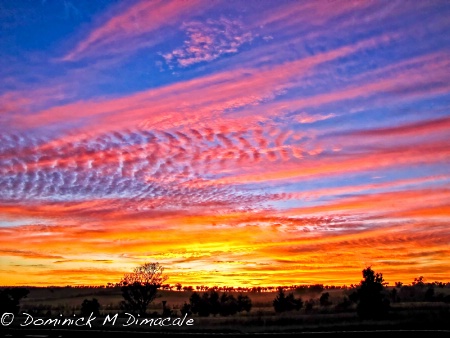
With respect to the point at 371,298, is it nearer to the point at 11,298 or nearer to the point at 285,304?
the point at 285,304

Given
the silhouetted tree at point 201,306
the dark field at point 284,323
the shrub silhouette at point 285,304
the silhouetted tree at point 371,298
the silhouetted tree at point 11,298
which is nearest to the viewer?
the dark field at point 284,323

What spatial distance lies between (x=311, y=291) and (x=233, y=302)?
10100cm

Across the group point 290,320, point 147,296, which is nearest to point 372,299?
point 290,320

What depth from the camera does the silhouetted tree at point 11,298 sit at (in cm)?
5404

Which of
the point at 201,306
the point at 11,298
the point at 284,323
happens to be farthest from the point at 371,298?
the point at 11,298

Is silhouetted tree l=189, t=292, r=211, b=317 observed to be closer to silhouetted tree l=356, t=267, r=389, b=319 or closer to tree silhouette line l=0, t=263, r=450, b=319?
tree silhouette line l=0, t=263, r=450, b=319

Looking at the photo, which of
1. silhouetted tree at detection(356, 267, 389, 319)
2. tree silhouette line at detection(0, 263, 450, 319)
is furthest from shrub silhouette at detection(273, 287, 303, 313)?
silhouetted tree at detection(356, 267, 389, 319)

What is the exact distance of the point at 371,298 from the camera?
166ft

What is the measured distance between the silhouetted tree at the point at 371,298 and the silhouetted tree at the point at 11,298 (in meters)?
36.4

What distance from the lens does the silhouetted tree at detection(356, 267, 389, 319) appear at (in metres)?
48.6

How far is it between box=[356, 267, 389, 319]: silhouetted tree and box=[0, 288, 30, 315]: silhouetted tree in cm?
3636

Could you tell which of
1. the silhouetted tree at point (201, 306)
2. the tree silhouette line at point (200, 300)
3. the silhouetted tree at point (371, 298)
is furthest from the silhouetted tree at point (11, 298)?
the silhouetted tree at point (371, 298)

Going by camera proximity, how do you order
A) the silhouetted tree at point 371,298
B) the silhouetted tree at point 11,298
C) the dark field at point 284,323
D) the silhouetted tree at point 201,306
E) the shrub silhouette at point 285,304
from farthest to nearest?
the shrub silhouette at point 285,304
the silhouetted tree at point 201,306
the silhouetted tree at point 11,298
the silhouetted tree at point 371,298
the dark field at point 284,323

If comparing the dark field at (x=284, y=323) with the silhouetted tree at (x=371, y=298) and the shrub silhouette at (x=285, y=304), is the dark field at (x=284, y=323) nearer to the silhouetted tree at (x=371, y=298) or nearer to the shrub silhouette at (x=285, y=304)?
the silhouetted tree at (x=371, y=298)
